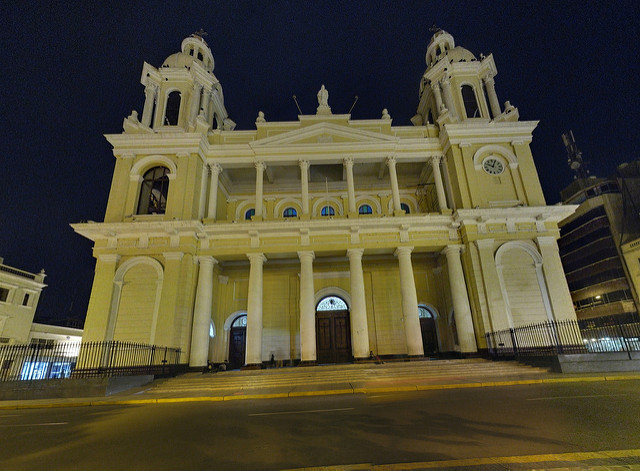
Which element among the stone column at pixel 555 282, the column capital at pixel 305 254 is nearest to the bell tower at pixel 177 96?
the column capital at pixel 305 254

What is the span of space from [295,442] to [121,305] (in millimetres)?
17104

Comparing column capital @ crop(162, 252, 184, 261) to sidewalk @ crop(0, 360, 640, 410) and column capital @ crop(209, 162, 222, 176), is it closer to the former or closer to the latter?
column capital @ crop(209, 162, 222, 176)

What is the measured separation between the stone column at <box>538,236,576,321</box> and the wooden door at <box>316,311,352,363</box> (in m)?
12.2

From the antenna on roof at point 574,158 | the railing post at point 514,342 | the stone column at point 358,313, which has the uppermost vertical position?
the antenna on roof at point 574,158

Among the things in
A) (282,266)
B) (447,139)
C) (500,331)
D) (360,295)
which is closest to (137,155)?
(282,266)

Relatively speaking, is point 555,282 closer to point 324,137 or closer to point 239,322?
point 324,137

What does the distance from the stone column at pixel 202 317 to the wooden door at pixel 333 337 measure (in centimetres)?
746

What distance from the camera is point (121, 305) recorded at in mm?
18062

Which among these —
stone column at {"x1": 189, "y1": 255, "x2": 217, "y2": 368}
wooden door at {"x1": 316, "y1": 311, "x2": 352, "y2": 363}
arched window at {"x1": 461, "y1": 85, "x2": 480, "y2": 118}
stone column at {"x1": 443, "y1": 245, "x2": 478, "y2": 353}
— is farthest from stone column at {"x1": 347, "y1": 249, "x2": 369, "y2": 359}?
arched window at {"x1": 461, "y1": 85, "x2": 480, "y2": 118}

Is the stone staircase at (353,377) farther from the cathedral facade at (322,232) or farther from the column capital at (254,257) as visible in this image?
A: the column capital at (254,257)

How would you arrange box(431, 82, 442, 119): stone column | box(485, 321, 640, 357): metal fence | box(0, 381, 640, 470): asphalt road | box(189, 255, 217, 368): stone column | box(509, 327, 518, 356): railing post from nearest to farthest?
1. box(0, 381, 640, 470): asphalt road
2. box(485, 321, 640, 357): metal fence
3. box(509, 327, 518, 356): railing post
4. box(189, 255, 217, 368): stone column
5. box(431, 82, 442, 119): stone column

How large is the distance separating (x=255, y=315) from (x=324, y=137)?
12690 mm

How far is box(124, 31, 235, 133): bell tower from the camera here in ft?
72.5

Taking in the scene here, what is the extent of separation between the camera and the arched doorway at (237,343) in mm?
21922
